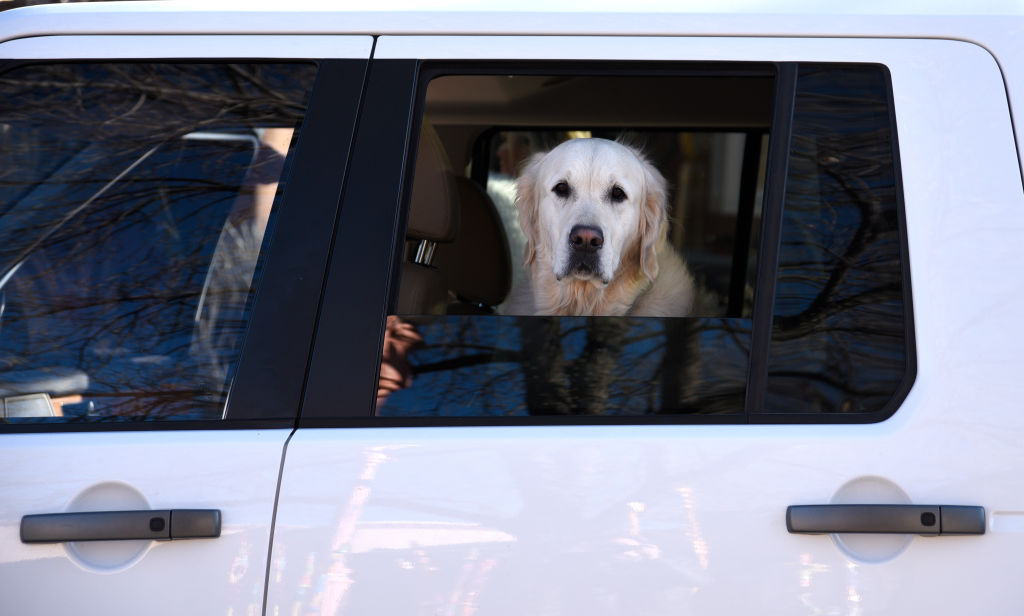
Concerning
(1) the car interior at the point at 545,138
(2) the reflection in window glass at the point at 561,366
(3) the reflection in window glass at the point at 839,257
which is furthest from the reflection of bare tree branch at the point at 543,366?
(1) the car interior at the point at 545,138

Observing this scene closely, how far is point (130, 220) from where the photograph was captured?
5.53 feet

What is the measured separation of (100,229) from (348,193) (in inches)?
19.8

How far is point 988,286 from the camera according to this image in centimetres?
145

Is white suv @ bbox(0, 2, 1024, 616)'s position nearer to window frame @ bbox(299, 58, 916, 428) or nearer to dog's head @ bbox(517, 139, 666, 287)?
window frame @ bbox(299, 58, 916, 428)

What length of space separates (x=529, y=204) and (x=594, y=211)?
Answer: 0.88 feet

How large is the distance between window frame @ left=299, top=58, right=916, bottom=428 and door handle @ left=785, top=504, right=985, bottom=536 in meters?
0.14

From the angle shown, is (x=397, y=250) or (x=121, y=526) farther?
(x=397, y=250)

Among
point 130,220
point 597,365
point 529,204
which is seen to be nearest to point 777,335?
point 597,365

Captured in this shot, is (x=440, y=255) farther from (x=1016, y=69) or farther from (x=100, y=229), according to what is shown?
(x=1016, y=69)

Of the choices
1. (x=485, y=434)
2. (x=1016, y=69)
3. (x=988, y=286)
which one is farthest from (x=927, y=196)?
(x=485, y=434)

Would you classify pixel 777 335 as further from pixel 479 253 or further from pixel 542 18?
pixel 479 253

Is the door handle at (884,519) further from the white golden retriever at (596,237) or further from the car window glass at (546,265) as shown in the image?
the white golden retriever at (596,237)

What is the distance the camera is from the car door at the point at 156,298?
1.42 meters

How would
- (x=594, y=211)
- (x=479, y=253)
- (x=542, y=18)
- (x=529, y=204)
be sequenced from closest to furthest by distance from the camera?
(x=542, y=18)
(x=594, y=211)
(x=529, y=204)
(x=479, y=253)
